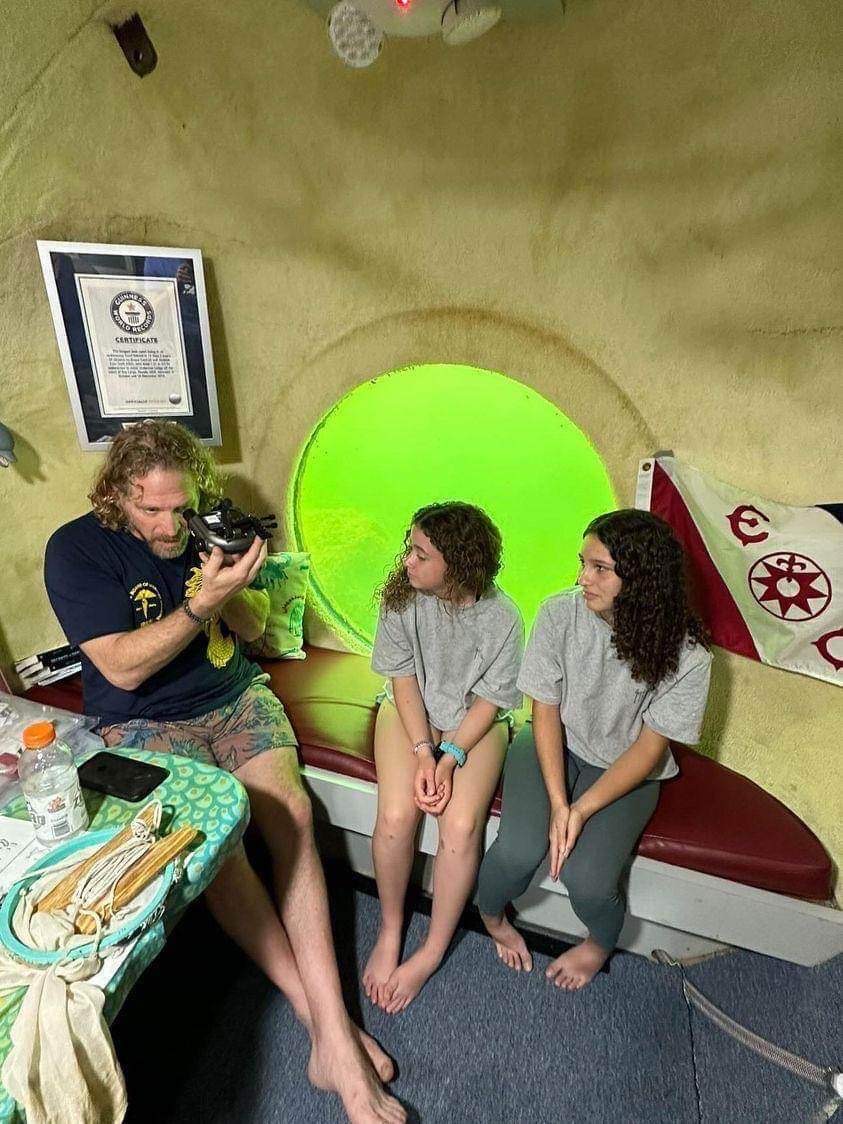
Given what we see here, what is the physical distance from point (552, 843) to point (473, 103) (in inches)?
74.8

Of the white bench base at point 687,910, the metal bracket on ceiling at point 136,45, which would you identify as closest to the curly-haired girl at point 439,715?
the white bench base at point 687,910

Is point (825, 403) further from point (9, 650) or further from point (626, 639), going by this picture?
point (9, 650)

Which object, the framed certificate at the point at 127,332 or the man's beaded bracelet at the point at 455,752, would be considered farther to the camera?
the framed certificate at the point at 127,332

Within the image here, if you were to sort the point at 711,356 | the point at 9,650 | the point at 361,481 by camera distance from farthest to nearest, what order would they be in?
the point at 361,481 < the point at 9,650 < the point at 711,356

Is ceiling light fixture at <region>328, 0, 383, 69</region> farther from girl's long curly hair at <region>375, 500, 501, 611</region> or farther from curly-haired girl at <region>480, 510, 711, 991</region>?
curly-haired girl at <region>480, 510, 711, 991</region>

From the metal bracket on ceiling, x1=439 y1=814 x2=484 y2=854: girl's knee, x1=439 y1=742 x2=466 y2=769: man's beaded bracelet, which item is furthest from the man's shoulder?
the metal bracket on ceiling

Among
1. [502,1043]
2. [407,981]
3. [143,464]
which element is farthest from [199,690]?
[502,1043]

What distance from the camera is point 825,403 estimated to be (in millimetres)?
1559

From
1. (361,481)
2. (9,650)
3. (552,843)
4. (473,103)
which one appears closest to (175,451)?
(361,481)

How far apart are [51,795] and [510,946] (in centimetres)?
127

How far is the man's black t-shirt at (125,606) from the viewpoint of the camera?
5.11 ft

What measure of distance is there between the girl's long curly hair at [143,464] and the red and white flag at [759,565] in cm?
120

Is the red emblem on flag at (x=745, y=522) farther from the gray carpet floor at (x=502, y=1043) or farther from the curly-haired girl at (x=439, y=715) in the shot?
the gray carpet floor at (x=502, y=1043)

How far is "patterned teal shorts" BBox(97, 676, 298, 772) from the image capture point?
5.37 feet
